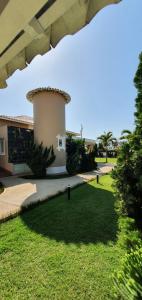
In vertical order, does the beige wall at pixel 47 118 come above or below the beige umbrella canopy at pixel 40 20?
above

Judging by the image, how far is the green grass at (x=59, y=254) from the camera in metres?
3.26

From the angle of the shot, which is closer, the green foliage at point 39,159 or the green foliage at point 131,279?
the green foliage at point 131,279

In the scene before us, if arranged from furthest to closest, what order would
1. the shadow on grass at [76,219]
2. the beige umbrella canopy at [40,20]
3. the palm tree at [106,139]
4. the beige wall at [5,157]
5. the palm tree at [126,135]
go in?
1. the palm tree at [106,139]
2. the beige wall at [5,157]
3. the shadow on grass at [76,219]
4. the palm tree at [126,135]
5. the beige umbrella canopy at [40,20]

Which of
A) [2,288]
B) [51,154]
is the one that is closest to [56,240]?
[2,288]

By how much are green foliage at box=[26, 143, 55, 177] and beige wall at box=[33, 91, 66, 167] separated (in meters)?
0.84

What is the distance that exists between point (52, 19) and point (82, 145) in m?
17.4

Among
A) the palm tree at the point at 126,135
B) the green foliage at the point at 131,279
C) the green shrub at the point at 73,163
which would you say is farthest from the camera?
the green shrub at the point at 73,163

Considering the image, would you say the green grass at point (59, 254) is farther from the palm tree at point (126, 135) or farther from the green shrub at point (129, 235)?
the palm tree at point (126, 135)

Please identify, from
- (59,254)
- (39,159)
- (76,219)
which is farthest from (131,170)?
(39,159)

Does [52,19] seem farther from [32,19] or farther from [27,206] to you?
[27,206]

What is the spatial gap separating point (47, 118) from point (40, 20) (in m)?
15.5

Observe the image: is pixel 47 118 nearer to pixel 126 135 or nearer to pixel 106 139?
pixel 126 135

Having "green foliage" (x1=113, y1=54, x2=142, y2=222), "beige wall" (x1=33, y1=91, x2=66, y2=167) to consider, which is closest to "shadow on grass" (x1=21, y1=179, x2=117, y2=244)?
"green foliage" (x1=113, y1=54, x2=142, y2=222)

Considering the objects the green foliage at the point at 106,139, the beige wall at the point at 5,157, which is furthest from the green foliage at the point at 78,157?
the green foliage at the point at 106,139
